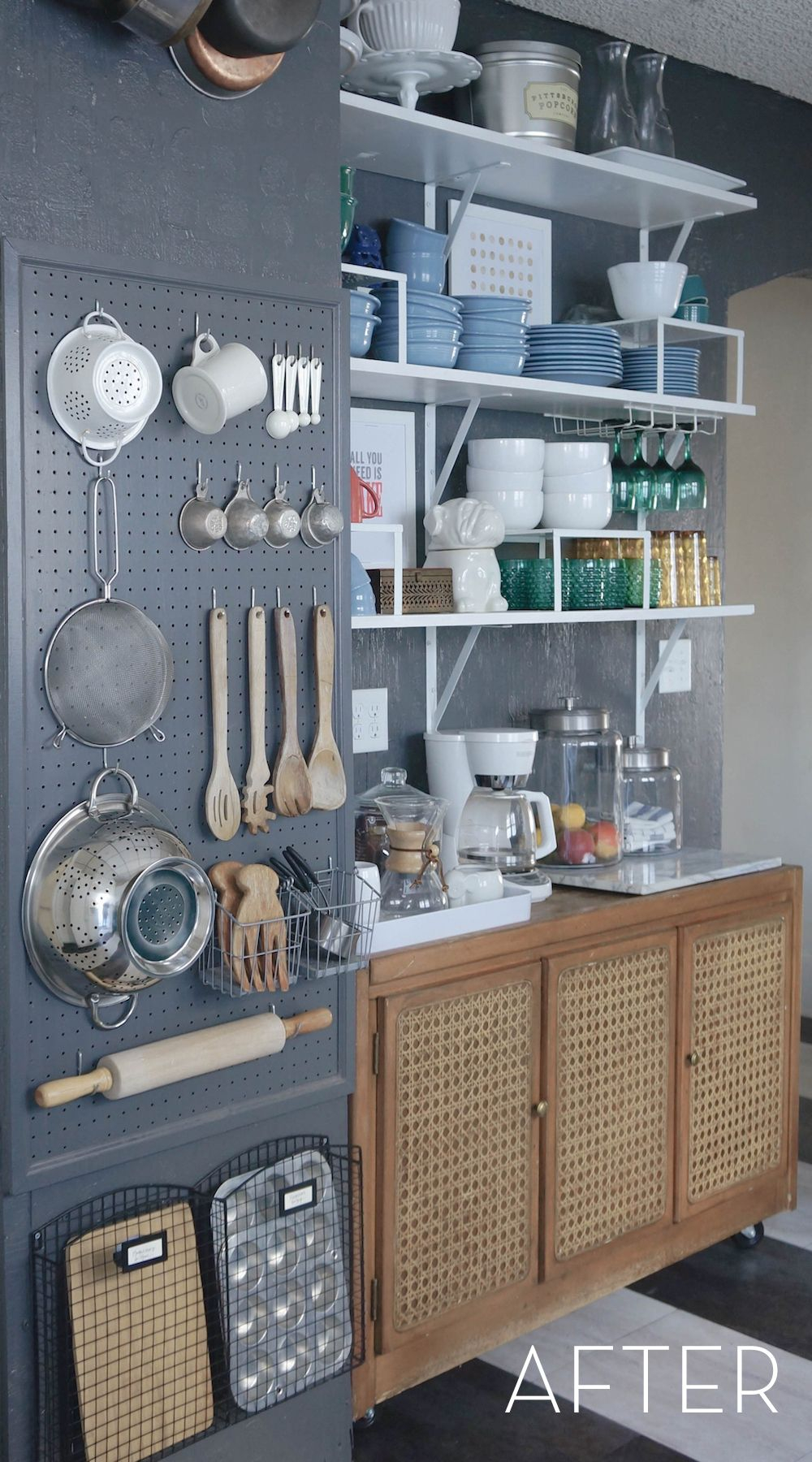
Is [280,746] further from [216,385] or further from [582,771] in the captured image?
[582,771]

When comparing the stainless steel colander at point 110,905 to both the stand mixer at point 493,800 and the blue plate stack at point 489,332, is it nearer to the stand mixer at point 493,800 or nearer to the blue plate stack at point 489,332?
the stand mixer at point 493,800

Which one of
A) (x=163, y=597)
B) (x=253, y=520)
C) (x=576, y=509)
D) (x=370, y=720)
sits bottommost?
(x=370, y=720)

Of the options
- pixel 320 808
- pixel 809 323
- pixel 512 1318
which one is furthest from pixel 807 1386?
pixel 809 323

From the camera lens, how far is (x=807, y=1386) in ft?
8.78

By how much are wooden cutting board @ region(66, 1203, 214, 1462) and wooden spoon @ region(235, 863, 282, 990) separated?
1.16 ft

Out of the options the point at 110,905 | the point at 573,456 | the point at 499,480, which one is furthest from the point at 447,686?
the point at 110,905

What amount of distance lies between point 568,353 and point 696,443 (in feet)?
2.99

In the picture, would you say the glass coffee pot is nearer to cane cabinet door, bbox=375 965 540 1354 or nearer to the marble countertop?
the marble countertop

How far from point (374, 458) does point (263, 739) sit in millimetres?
1131

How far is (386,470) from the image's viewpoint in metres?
3.07

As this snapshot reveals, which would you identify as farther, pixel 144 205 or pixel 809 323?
pixel 809 323

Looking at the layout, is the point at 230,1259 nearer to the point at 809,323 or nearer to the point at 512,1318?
the point at 512,1318

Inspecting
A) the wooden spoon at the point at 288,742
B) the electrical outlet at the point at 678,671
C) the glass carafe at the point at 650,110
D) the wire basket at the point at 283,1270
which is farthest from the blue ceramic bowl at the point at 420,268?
the wire basket at the point at 283,1270

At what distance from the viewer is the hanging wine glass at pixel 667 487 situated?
3.42 meters
